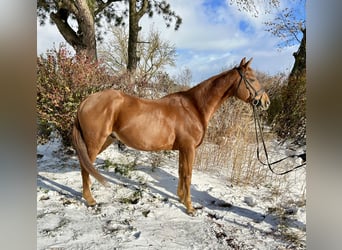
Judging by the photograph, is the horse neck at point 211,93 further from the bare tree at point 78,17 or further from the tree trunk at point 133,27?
the bare tree at point 78,17

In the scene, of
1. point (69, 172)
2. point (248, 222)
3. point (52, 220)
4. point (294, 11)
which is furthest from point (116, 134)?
point (294, 11)

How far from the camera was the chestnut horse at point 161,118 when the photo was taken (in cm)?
121

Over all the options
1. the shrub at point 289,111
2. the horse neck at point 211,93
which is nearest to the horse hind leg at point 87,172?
the horse neck at point 211,93

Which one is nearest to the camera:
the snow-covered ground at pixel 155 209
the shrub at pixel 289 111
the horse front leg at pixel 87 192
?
the snow-covered ground at pixel 155 209

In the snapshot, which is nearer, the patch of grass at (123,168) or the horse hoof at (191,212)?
the horse hoof at (191,212)

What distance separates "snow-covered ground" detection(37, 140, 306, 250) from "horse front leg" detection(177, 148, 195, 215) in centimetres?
4

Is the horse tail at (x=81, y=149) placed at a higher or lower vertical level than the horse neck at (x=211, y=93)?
lower

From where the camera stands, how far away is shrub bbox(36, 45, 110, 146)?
132cm

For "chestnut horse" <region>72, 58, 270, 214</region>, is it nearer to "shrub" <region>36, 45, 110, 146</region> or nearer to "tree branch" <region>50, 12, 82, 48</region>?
"shrub" <region>36, 45, 110, 146</region>

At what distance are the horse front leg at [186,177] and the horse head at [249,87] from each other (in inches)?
14.9

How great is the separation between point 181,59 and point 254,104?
0.43 meters

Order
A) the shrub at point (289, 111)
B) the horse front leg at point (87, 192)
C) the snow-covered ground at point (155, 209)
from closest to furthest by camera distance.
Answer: the snow-covered ground at point (155, 209) → the horse front leg at point (87, 192) → the shrub at point (289, 111)

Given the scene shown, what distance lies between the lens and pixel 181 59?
1.32 meters

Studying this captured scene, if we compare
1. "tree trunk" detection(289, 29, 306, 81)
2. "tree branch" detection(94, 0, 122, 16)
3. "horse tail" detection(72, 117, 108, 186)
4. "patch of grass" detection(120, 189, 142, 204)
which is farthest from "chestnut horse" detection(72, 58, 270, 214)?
"tree branch" detection(94, 0, 122, 16)
